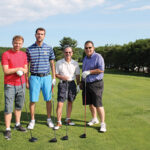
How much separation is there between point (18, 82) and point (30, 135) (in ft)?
3.81

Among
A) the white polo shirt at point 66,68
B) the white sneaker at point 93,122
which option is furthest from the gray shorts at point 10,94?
the white sneaker at point 93,122

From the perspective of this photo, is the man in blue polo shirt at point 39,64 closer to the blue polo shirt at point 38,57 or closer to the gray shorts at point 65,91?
the blue polo shirt at point 38,57

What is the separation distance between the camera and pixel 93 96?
4.71 m

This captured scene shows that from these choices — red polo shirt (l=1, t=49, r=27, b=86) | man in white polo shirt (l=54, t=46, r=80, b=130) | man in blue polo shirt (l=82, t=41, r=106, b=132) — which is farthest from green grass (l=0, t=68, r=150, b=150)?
red polo shirt (l=1, t=49, r=27, b=86)

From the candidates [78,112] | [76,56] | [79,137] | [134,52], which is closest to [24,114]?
[78,112]

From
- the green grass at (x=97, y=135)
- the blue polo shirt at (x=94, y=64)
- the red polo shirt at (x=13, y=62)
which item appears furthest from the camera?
the blue polo shirt at (x=94, y=64)

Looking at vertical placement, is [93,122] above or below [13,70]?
below

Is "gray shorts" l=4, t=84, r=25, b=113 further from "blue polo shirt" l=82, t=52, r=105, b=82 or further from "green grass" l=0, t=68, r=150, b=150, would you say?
"blue polo shirt" l=82, t=52, r=105, b=82

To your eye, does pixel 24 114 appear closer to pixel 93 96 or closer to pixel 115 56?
pixel 93 96

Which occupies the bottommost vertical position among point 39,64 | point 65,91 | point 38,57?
point 65,91

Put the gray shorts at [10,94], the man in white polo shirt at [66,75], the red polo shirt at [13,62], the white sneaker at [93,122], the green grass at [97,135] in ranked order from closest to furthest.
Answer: the green grass at [97,135] → the red polo shirt at [13,62] → the gray shorts at [10,94] → the man in white polo shirt at [66,75] → the white sneaker at [93,122]

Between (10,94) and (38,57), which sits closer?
(10,94)

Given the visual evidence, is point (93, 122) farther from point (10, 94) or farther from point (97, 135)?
point (10, 94)

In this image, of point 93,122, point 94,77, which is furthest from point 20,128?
point 94,77
